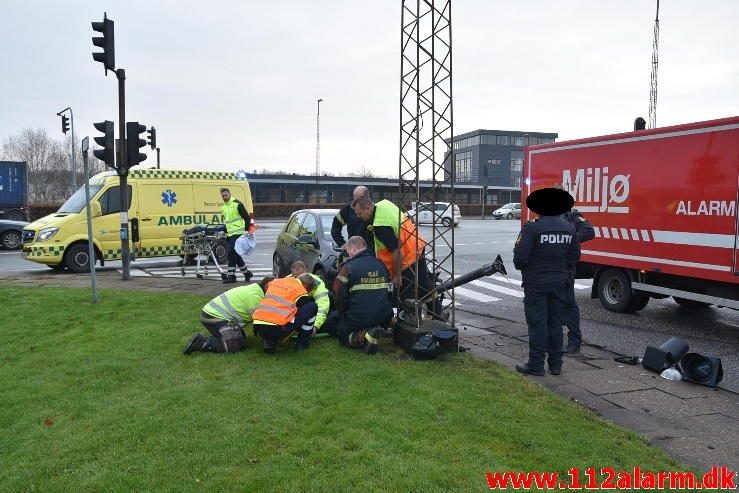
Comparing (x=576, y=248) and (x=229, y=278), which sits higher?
(x=576, y=248)

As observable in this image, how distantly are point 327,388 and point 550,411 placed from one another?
1.85 metres

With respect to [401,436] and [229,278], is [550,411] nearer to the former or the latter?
[401,436]

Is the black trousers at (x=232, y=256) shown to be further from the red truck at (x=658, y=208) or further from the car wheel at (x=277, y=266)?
the red truck at (x=658, y=208)

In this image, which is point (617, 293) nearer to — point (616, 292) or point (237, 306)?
point (616, 292)

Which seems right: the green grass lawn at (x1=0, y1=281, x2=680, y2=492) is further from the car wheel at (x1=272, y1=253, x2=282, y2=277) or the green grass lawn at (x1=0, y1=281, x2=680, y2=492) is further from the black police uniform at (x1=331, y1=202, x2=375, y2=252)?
the car wheel at (x1=272, y1=253, x2=282, y2=277)

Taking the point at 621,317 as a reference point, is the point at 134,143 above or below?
above

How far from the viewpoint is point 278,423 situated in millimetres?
4289

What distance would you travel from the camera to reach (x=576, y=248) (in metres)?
6.02

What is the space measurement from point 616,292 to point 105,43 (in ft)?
32.9

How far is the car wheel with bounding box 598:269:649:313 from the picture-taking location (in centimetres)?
935

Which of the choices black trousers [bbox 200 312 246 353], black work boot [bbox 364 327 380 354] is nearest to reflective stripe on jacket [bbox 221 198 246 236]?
black trousers [bbox 200 312 246 353]

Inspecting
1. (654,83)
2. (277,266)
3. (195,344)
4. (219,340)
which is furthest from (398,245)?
(654,83)

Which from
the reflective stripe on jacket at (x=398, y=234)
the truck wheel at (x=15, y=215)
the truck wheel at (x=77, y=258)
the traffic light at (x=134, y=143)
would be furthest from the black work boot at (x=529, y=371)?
the truck wheel at (x=15, y=215)

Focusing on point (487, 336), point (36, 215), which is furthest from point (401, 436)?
point (36, 215)
